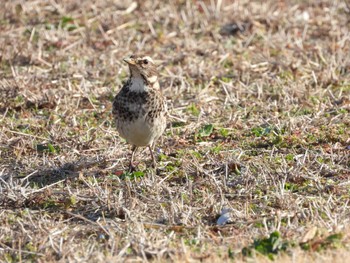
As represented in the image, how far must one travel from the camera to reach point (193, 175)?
8758mm

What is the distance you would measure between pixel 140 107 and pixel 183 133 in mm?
1404

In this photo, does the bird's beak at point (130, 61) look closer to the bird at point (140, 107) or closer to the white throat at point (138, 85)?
the bird at point (140, 107)

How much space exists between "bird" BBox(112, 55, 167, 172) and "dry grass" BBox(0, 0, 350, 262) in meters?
0.40

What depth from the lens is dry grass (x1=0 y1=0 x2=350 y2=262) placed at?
7.34 metres

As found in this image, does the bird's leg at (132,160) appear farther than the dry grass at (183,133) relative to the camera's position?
Yes

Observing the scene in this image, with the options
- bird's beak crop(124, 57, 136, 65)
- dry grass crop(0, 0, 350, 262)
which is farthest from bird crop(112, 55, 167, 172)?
dry grass crop(0, 0, 350, 262)

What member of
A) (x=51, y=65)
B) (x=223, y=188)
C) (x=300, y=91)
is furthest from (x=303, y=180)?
(x=51, y=65)

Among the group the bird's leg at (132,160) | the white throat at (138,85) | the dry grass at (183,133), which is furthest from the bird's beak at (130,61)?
the dry grass at (183,133)

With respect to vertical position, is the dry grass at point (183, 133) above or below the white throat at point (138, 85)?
below

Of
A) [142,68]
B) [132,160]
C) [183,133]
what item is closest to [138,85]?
[142,68]

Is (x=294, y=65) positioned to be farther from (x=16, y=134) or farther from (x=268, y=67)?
(x=16, y=134)

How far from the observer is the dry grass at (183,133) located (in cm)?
734

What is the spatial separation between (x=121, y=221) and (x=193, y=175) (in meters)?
1.24

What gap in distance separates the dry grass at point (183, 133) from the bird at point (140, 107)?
40 centimetres
